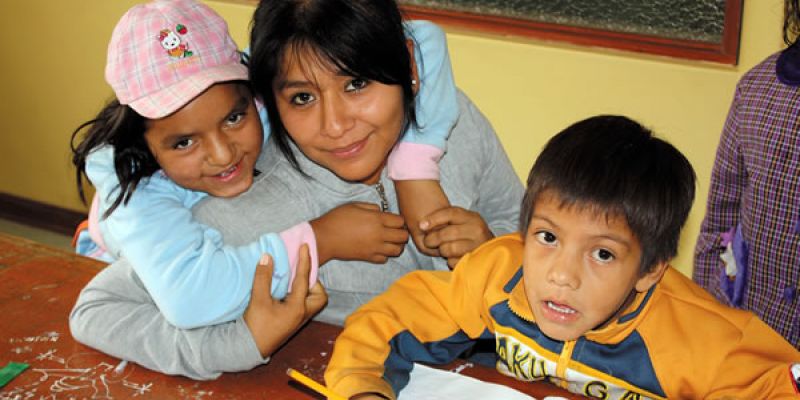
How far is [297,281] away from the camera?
1.23m

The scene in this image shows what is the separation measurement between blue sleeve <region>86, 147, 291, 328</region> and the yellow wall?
135cm

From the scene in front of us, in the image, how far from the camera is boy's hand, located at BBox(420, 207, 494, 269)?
134 cm

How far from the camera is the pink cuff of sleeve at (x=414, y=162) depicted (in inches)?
54.3

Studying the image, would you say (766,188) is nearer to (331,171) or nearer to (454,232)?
(454,232)

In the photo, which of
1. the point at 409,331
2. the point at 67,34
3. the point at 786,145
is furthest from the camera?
the point at 67,34

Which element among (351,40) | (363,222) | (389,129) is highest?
(351,40)

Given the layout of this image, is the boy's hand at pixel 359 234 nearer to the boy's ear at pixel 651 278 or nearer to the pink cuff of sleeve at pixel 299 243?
the pink cuff of sleeve at pixel 299 243

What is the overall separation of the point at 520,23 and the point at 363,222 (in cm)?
124

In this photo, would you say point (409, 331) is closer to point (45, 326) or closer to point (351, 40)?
point (351, 40)

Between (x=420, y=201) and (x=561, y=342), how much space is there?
0.35m

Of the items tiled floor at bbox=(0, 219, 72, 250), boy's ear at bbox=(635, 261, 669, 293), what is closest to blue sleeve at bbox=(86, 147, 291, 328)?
boy's ear at bbox=(635, 261, 669, 293)

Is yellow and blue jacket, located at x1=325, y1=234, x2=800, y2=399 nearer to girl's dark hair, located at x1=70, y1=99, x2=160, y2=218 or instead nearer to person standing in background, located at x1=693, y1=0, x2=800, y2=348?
girl's dark hair, located at x1=70, y1=99, x2=160, y2=218

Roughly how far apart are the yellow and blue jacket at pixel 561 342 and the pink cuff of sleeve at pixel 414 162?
0.60 feet

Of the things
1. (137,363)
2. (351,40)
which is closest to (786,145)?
(351,40)
